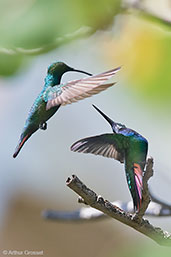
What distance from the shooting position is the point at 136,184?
666 mm

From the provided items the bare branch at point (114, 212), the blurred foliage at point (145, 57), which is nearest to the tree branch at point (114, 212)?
the bare branch at point (114, 212)

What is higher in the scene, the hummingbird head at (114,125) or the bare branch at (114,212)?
the hummingbird head at (114,125)

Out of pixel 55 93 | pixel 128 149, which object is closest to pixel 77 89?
pixel 55 93

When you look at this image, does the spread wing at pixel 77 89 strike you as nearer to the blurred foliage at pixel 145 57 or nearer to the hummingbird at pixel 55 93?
the hummingbird at pixel 55 93

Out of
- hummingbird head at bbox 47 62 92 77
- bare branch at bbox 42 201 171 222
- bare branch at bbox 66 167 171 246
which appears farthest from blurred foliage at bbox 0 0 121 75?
bare branch at bbox 42 201 171 222

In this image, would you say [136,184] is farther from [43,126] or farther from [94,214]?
[94,214]

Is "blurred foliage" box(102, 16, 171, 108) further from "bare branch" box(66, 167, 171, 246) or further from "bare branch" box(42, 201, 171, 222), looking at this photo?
"bare branch" box(42, 201, 171, 222)

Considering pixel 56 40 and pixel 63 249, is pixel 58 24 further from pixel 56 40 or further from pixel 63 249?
pixel 63 249

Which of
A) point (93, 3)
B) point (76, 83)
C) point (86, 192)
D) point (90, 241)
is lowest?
point (90, 241)

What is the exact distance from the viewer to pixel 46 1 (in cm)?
68

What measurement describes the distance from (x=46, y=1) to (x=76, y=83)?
16 centimetres

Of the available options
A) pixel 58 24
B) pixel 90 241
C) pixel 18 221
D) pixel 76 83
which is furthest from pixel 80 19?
pixel 18 221

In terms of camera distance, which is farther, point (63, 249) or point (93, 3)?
point (63, 249)

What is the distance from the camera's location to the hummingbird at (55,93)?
1.69 ft
